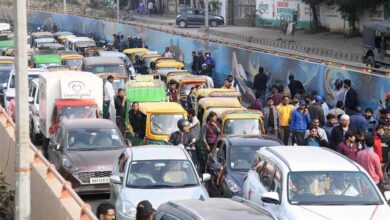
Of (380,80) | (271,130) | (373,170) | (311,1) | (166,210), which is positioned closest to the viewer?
(166,210)

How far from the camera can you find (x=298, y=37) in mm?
65250

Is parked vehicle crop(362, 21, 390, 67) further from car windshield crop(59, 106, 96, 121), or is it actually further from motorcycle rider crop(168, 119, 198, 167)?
motorcycle rider crop(168, 119, 198, 167)

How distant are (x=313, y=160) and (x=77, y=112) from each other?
36.9 ft

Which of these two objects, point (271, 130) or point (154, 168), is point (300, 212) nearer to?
point (154, 168)

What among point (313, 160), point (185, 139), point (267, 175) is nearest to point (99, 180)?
point (185, 139)

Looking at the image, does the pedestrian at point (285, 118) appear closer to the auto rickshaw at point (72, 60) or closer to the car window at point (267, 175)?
the car window at point (267, 175)

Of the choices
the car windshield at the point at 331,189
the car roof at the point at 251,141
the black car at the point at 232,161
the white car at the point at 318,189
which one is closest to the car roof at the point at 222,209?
the white car at the point at 318,189

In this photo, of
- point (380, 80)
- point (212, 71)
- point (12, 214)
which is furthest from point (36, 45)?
point (12, 214)

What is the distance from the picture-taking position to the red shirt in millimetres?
14570

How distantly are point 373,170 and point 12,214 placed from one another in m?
5.93

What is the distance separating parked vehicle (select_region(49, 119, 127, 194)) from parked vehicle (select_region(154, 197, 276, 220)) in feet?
24.6

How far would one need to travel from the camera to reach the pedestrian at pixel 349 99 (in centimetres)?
2325

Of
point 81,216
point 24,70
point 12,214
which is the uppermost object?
point 24,70

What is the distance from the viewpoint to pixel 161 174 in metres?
14.9
